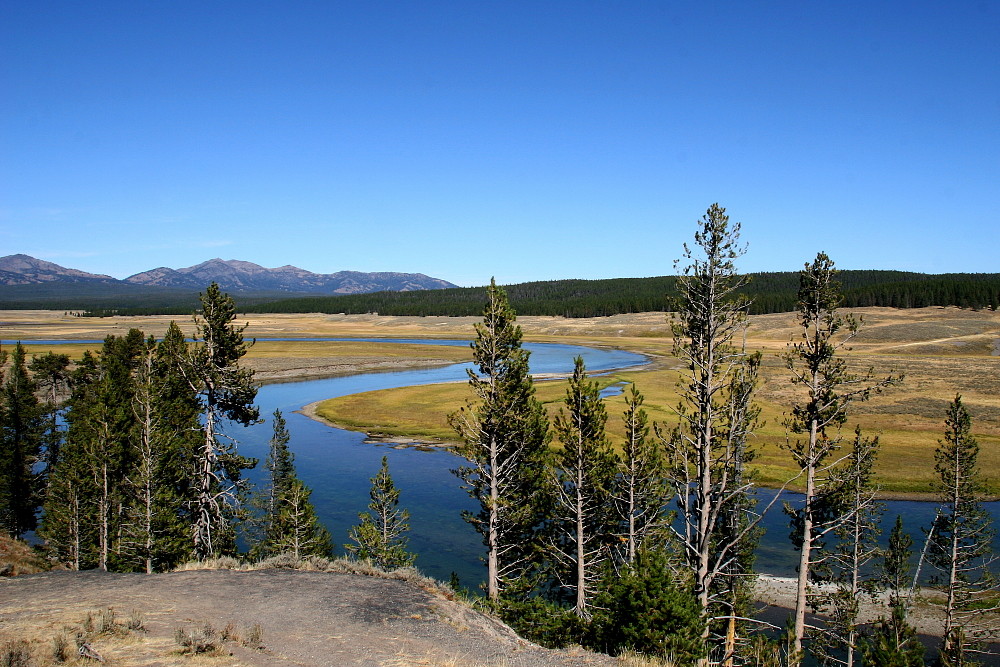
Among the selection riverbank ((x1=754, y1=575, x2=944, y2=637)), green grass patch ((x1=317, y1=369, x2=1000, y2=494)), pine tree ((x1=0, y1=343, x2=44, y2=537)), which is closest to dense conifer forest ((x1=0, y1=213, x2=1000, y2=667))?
riverbank ((x1=754, y1=575, x2=944, y2=637))

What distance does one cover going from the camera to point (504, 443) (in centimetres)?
2264

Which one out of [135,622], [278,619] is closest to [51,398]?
[135,622]

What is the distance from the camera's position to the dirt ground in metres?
12.5

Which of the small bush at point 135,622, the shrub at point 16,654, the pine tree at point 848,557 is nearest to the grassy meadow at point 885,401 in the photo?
the pine tree at point 848,557

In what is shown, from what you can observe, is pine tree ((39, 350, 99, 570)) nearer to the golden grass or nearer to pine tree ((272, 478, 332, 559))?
the golden grass

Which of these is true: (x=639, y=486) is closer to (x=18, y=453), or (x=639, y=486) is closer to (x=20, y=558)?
(x=20, y=558)

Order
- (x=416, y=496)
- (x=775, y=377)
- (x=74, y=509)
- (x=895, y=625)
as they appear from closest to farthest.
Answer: (x=895, y=625) < (x=74, y=509) < (x=416, y=496) < (x=775, y=377)

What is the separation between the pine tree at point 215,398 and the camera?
78.8 feet

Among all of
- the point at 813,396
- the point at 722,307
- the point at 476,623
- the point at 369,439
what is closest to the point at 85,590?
the point at 476,623

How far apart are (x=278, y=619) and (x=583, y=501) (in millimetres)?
11884

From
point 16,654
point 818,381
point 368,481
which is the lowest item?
point 368,481

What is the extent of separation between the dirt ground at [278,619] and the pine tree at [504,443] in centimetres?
507

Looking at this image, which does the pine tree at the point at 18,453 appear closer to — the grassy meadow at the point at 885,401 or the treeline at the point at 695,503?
the grassy meadow at the point at 885,401

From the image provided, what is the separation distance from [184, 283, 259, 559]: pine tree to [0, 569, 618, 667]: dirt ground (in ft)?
20.7
